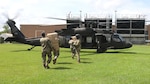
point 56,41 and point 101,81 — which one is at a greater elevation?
point 56,41

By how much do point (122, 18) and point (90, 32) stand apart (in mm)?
75648

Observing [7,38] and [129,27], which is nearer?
[7,38]

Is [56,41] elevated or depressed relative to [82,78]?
elevated

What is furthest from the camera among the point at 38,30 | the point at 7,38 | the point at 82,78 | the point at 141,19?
the point at 38,30

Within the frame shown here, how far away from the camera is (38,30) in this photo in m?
127

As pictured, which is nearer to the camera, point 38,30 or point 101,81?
point 101,81

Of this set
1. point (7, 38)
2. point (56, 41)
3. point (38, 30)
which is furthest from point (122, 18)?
point (56, 41)

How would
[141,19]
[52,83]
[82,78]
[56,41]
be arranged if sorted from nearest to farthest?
[52,83]
[82,78]
[56,41]
[141,19]

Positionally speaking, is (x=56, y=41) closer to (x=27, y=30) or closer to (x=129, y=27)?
(x=129, y=27)

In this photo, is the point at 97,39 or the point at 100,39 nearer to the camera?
the point at 100,39

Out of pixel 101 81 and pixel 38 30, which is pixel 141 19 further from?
pixel 101 81

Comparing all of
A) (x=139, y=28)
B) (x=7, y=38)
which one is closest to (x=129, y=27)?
(x=139, y=28)

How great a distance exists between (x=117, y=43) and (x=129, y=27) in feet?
253

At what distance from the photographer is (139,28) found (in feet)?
357
